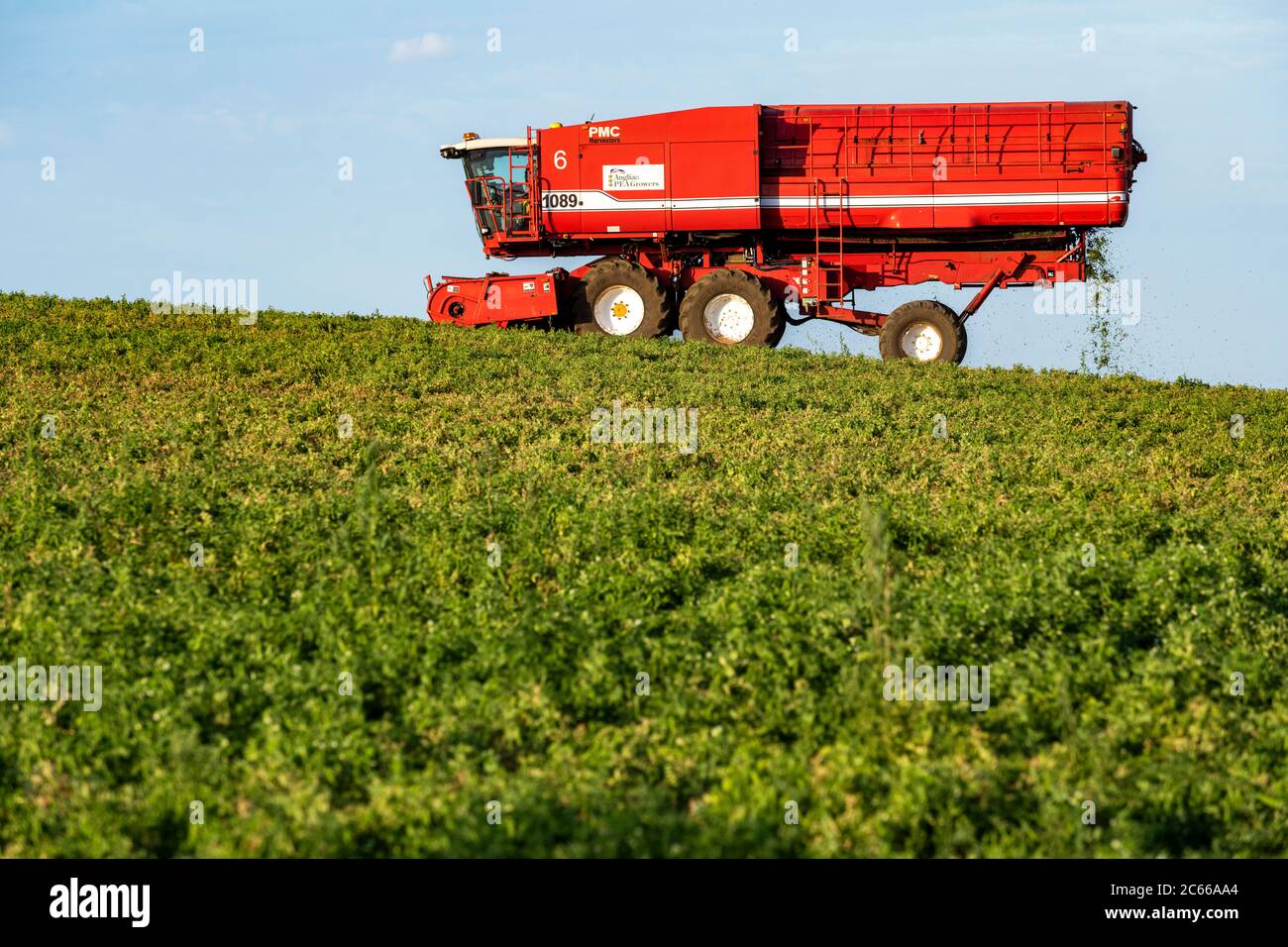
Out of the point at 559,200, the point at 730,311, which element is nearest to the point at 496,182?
the point at 559,200

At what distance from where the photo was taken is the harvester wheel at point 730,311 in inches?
934

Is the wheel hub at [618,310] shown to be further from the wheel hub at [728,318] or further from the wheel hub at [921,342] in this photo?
the wheel hub at [921,342]

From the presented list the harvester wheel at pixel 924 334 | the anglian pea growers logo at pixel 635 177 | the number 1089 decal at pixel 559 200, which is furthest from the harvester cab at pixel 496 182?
the harvester wheel at pixel 924 334

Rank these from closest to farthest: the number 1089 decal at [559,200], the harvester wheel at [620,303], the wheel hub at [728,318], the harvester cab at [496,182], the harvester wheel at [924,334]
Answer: the harvester wheel at [924,334] < the wheel hub at [728,318] < the harvester wheel at [620,303] < the number 1089 decal at [559,200] < the harvester cab at [496,182]

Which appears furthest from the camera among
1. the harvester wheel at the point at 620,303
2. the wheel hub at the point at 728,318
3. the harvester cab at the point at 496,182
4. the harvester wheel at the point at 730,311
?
the harvester cab at the point at 496,182

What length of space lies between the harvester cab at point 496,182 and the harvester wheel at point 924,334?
6.80 meters

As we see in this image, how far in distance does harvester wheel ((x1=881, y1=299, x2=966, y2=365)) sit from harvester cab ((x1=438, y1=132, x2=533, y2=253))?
6804 mm

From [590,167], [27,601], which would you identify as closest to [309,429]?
[27,601]

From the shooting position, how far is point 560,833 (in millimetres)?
6746

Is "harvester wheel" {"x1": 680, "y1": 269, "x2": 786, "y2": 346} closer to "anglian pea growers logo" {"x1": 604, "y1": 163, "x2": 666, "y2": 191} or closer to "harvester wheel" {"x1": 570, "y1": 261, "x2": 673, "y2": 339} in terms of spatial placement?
"harvester wheel" {"x1": 570, "y1": 261, "x2": 673, "y2": 339}

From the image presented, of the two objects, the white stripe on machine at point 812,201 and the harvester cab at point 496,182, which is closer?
the white stripe on machine at point 812,201

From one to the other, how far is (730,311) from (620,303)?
1.96 metres

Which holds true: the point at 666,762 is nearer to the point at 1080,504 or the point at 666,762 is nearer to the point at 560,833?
the point at 560,833

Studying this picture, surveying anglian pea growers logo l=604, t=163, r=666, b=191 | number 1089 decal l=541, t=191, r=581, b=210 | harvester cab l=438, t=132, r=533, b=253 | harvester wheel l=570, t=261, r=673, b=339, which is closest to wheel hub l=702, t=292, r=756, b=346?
harvester wheel l=570, t=261, r=673, b=339
